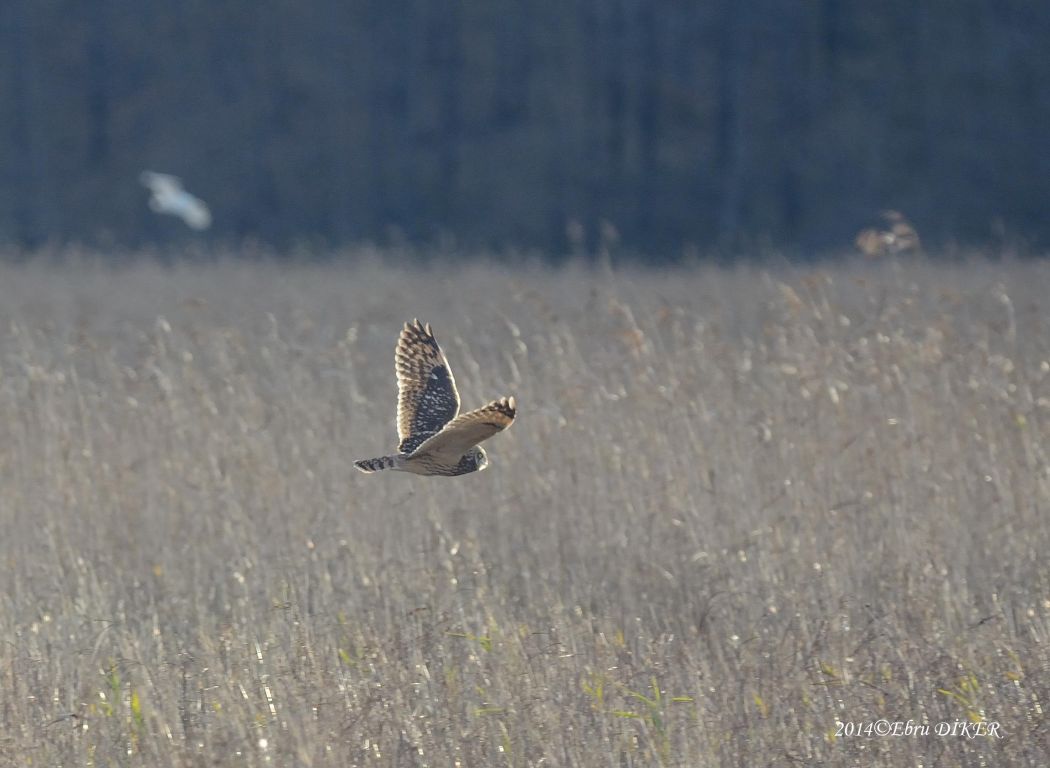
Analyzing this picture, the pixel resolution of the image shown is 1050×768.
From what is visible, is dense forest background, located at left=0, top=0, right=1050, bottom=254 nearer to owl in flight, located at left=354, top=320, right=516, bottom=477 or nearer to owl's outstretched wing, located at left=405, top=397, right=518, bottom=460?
owl in flight, located at left=354, top=320, right=516, bottom=477

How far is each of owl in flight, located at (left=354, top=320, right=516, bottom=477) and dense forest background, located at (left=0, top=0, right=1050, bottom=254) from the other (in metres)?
18.3

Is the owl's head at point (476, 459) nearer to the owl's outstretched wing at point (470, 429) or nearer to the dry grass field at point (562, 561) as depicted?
the owl's outstretched wing at point (470, 429)

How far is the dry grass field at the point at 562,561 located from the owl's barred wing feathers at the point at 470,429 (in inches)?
21.9

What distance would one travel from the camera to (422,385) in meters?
4.50

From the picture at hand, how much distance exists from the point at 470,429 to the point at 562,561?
5.13ft

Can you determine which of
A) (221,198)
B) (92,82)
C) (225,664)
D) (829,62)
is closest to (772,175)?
(829,62)

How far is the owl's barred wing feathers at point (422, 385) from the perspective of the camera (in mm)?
4414

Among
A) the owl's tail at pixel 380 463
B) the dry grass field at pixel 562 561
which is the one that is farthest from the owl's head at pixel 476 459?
the dry grass field at pixel 562 561

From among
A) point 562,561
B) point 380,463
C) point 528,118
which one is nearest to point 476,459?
point 380,463

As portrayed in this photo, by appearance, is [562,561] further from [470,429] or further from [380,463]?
[470,429]

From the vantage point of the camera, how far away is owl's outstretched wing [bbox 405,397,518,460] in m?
3.50

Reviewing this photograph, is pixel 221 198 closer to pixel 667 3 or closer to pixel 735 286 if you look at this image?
pixel 667 3

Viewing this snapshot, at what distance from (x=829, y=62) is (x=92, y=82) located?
46.1 feet

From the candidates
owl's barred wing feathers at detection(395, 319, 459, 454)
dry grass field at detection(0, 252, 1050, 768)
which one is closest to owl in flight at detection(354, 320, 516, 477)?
owl's barred wing feathers at detection(395, 319, 459, 454)
